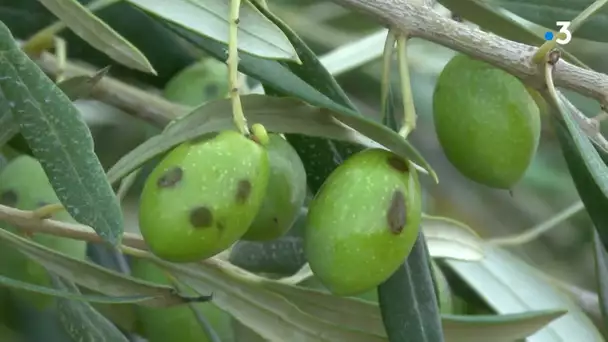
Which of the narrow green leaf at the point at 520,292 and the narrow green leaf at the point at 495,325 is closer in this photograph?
the narrow green leaf at the point at 495,325

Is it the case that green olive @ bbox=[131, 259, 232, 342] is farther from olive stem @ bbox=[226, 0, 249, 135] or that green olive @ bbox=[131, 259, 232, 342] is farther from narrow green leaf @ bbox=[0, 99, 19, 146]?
olive stem @ bbox=[226, 0, 249, 135]

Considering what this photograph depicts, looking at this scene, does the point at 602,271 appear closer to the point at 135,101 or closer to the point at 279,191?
the point at 279,191

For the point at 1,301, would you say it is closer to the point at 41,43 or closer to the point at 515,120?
the point at 41,43

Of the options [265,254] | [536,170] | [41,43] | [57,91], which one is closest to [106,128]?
[41,43]

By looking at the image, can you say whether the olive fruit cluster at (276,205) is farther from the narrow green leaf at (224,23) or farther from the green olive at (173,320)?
the green olive at (173,320)

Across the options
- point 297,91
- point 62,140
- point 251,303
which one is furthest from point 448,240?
point 62,140

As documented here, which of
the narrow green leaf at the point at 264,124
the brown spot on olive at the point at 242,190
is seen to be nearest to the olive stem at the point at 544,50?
the narrow green leaf at the point at 264,124

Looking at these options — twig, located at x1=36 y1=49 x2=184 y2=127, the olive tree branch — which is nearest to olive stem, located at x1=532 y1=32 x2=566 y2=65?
the olive tree branch
